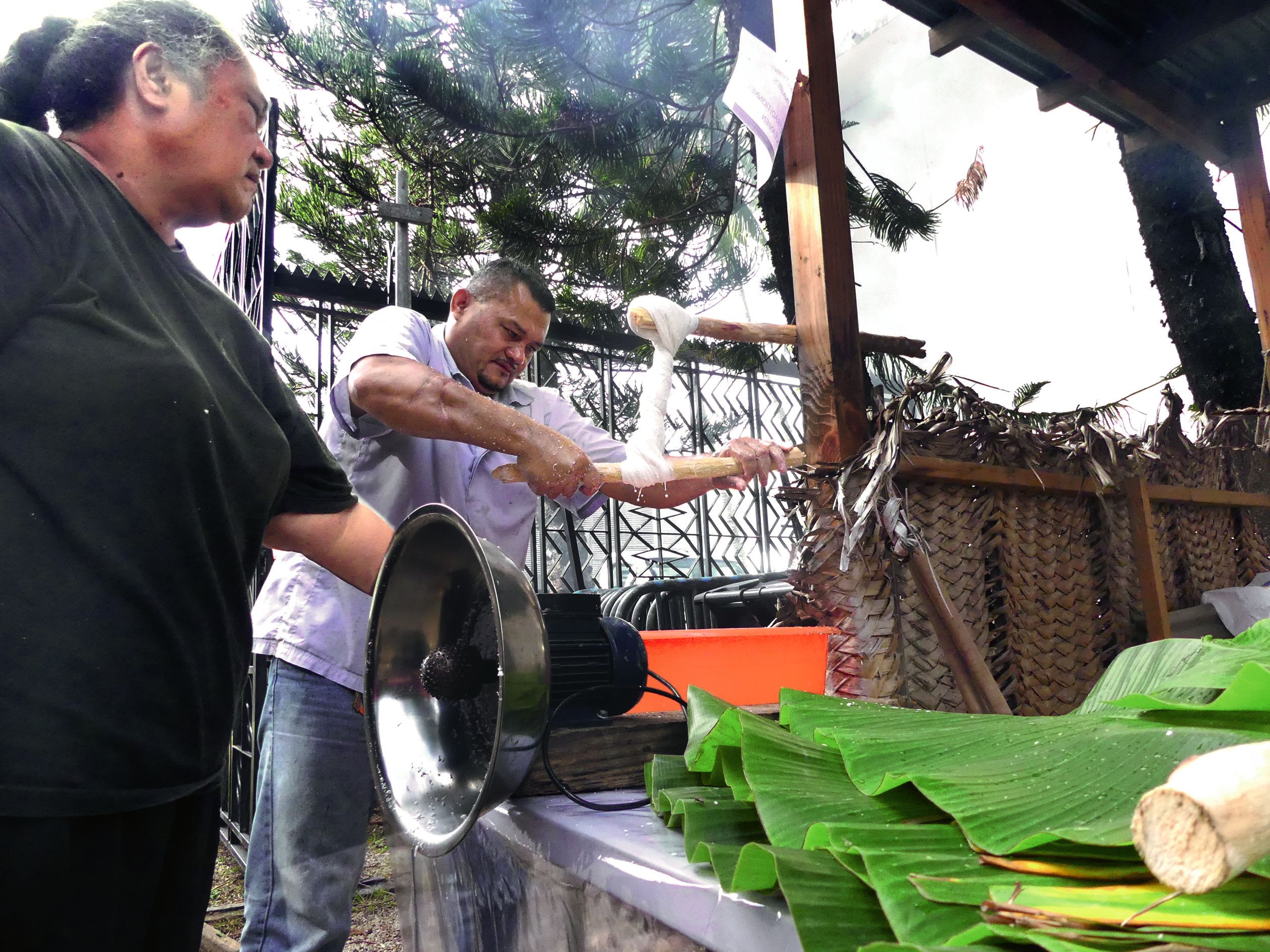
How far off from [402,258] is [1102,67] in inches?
113

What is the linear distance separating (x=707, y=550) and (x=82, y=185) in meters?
7.44

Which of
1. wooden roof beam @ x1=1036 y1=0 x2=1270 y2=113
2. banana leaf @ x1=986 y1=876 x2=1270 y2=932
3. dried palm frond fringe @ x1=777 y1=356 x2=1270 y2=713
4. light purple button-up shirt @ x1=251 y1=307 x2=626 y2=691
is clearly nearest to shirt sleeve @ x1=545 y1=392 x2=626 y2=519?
light purple button-up shirt @ x1=251 y1=307 x2=626 y2=691

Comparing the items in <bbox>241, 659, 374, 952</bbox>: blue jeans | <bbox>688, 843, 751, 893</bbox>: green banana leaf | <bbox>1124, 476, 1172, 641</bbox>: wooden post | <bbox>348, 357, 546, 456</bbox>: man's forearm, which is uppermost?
<bbox>348, 357, 546, 456</bbox>: man's forearm

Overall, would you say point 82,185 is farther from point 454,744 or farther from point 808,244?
point 808,244

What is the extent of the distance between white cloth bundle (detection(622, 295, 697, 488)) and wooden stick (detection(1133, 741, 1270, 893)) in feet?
4.57

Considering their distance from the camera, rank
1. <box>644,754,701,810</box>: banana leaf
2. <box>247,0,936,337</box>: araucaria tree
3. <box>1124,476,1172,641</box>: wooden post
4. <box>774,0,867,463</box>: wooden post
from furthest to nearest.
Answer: <box>247,0,936,337</box>: araucaria tree
<box>1124,476,1172,641</box>: wooden post
<box>774,0,867,463</box>: wooden post
<box>644,754,701,810</box>: banana leaf

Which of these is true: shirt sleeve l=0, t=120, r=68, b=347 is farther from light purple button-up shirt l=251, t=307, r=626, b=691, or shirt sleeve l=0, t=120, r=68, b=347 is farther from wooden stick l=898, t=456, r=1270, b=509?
wooden stick l=898, t=456, r=1270, b=509

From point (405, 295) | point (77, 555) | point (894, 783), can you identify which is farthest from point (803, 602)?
point (405, 295)

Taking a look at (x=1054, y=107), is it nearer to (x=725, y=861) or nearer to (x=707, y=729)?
(x=707, y=729)

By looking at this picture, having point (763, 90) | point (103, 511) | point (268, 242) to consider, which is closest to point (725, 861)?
point (103, 511)

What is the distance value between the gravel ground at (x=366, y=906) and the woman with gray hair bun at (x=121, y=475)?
1.91 m

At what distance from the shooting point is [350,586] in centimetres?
186

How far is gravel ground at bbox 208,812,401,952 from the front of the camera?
3.32 m

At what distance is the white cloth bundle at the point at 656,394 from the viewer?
1763 mm
